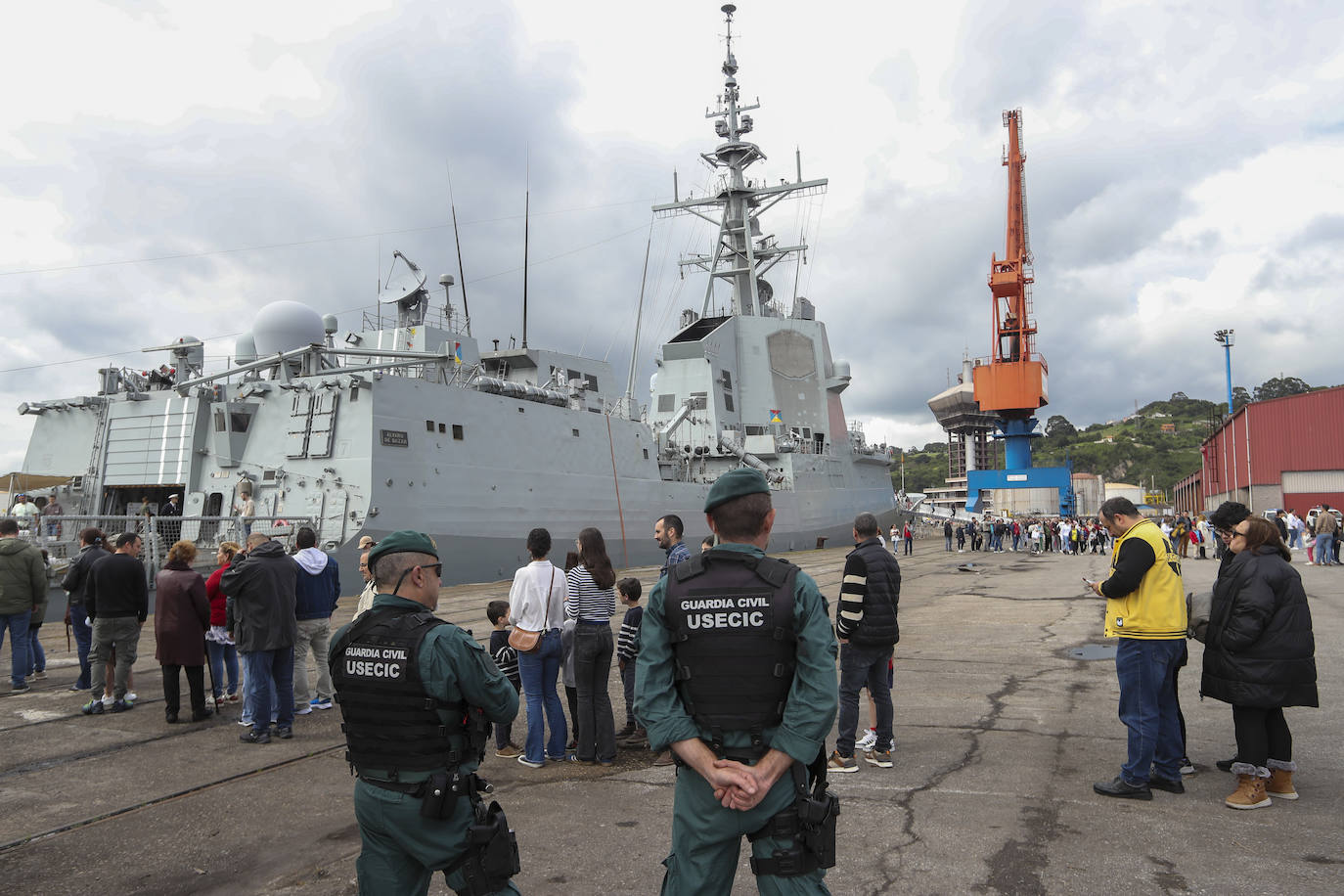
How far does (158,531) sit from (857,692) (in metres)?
15.2

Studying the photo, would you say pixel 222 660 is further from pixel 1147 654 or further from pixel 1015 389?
pixel 1015 389

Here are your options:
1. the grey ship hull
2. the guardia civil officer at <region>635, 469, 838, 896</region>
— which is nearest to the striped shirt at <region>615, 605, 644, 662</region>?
the guardia civil officer at <region>635, 469, 838, 896</region>

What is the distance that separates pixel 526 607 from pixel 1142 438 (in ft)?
380

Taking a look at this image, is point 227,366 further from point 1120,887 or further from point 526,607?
point 1120,887

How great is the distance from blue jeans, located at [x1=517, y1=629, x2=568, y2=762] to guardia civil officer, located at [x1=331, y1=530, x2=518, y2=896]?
257 centimetres

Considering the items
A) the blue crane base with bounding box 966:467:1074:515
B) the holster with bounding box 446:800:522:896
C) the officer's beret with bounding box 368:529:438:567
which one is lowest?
the holster with bounding box 446:800:522:896

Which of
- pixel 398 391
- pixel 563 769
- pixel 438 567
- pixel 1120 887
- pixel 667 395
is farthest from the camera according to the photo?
pixel 667 395

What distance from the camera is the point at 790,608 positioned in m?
2.24

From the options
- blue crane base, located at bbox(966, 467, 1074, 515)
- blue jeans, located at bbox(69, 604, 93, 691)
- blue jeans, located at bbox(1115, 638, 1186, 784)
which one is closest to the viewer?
blue jeans, located at bbox(1115, 638, 1186, 784)

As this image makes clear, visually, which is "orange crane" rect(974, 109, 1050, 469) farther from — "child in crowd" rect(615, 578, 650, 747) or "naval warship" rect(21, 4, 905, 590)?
"child in crowd" rect(615, 578, 650, 747)

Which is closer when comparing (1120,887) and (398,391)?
(1120,887)

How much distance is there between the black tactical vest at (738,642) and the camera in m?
2.24

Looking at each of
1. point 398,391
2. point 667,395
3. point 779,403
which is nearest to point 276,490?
point 398,391

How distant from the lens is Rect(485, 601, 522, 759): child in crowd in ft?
17.5
